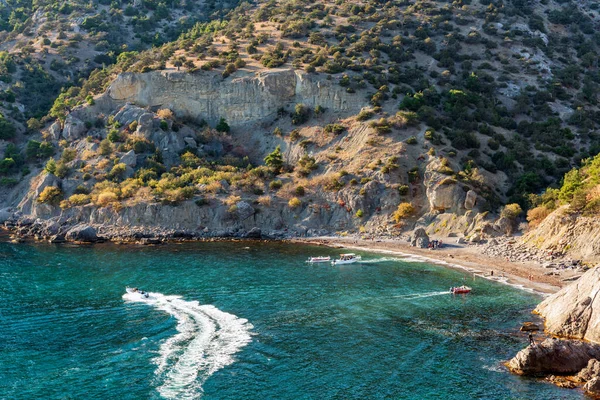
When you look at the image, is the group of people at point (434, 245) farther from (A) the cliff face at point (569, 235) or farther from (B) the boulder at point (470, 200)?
(A) the cliff face at point (569, 235)

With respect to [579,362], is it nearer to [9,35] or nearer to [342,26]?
[342,26]

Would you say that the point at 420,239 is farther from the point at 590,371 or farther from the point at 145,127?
the point at 145,127

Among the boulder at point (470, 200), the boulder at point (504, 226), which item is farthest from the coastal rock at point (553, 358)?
the boulder at point (470, 200)

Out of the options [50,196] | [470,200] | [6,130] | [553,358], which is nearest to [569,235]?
[470,200]

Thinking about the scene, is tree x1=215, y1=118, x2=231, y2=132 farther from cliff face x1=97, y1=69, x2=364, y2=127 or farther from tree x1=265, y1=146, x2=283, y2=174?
tree x1=265, y1=146, x2=283, y2=174

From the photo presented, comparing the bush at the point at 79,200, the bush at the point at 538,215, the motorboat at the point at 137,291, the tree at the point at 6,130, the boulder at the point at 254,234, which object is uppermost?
the tree at the point at 6,130

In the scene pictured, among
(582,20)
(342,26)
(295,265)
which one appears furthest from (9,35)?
(582,20)
